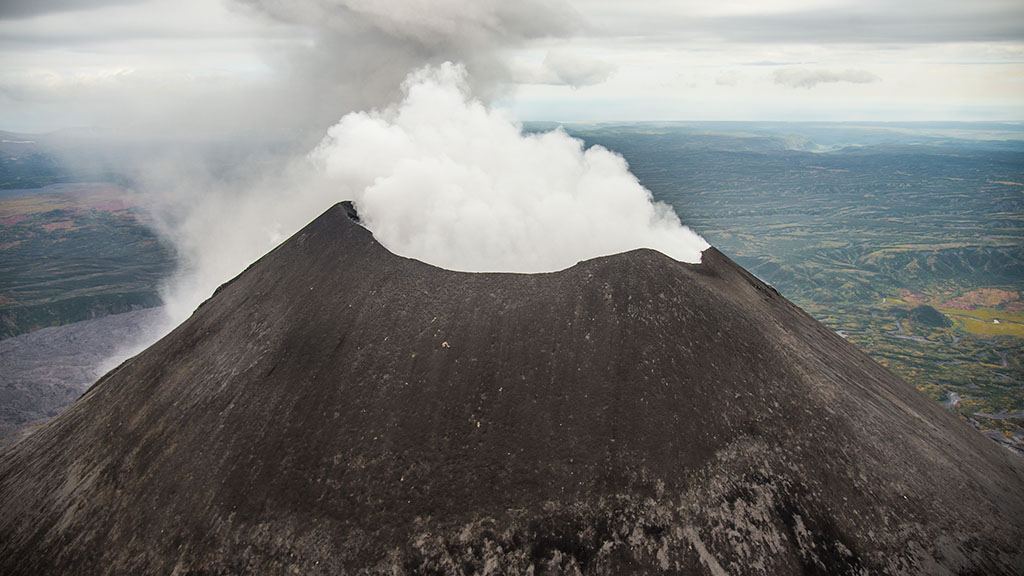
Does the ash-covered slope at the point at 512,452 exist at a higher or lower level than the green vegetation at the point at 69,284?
higher

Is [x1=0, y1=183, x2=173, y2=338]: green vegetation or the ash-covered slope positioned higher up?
the ash-covered slope

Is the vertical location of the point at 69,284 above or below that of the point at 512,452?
below

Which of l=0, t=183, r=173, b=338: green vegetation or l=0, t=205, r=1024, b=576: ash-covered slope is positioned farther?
l=0, t=183, r=173, b=338: green vegetation

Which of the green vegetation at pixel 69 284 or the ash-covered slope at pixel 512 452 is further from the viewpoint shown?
the green vegetation at pixel 69 284

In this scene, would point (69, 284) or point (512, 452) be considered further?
point (69, 284)

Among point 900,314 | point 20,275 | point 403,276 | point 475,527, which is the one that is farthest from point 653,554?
point 20,275

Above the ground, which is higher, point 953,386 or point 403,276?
point 403,276

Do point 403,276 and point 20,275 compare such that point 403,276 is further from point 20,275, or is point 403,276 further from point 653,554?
point 20,275

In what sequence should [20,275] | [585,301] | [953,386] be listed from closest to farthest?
1. [585,301]
2. [953,386]
3. [20,275]
